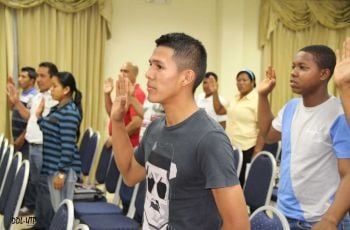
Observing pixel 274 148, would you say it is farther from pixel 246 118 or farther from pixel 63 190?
pixel 63 190

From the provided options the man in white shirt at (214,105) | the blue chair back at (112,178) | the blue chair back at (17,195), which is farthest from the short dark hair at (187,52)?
the man in white shirt at (214,105)

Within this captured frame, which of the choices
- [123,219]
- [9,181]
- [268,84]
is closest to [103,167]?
[123,219]

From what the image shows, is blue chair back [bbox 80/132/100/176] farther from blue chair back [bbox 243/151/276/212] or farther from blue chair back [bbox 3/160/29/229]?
blue chair back [bbox 3/160/29/229]

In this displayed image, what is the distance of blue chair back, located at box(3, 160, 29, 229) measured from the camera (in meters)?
2.18

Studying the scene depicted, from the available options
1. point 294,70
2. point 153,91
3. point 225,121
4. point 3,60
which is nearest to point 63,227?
point 153,91

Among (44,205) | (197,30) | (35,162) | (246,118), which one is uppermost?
(197,30)

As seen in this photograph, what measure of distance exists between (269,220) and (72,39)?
4.42m

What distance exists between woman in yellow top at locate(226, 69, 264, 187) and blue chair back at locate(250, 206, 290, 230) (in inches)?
107

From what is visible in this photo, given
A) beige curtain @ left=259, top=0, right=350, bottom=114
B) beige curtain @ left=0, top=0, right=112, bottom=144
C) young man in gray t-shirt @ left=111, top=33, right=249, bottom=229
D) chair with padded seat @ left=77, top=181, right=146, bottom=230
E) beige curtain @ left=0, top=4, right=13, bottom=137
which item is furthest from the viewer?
beige curtain @ left=259, top=0, right=350, bottom=114

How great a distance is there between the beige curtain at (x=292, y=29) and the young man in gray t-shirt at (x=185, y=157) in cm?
520

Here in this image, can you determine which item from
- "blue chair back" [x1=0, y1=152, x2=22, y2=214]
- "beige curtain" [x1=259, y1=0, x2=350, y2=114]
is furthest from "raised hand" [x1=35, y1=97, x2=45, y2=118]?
"beige curtain" [x1=259, y1=0, x2=350, y2=114]

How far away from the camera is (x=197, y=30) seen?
6.35 meters

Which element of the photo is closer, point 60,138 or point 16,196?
point 16,196

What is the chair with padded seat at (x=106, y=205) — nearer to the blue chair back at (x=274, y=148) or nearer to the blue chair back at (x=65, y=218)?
the blue chair back at (x=65, y=218)
